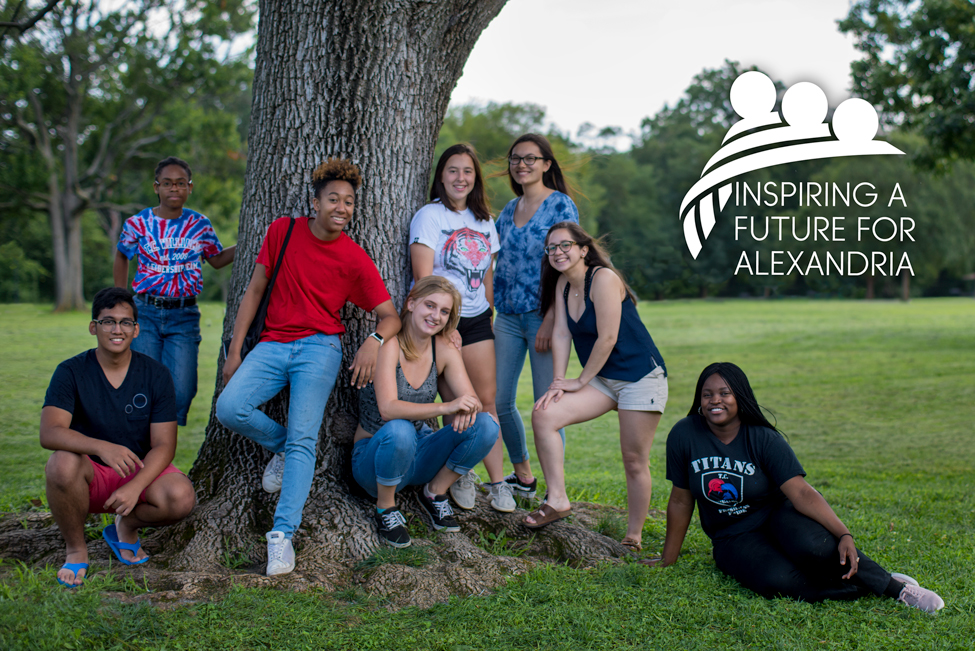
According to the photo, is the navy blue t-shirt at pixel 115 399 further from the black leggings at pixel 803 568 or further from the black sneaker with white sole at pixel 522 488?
the black leggings at pixel 803 568

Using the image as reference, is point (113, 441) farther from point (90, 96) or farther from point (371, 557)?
point (90, 96)

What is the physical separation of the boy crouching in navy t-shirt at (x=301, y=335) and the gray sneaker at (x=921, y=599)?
2738 millimetres

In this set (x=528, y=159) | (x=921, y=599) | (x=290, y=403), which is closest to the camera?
(x=921, y=599)

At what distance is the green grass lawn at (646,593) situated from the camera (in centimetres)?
306

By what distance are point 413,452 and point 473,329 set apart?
2.86 ft

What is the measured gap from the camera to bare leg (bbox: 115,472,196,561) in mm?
3773

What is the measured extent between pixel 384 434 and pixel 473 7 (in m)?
2.57

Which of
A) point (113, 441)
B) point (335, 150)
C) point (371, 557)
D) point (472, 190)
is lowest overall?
point (371, 557)

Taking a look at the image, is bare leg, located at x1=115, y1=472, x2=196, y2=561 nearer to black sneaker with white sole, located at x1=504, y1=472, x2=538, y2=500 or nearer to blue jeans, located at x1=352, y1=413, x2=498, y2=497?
blue jeans, located at x1=352, y1=413, x2=498, y2=497

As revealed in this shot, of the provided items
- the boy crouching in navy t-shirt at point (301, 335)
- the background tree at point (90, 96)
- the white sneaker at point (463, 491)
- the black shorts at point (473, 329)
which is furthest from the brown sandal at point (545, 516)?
the background tree at point (90, 96)

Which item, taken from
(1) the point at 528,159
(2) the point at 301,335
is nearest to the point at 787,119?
(1) the point at 528,159

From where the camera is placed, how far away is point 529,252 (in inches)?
181

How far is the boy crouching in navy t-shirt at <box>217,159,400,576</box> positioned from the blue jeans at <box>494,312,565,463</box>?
911 millimetres

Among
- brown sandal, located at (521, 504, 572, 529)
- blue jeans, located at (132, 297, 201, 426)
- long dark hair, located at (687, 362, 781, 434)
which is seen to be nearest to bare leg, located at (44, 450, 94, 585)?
blue jeans, located at (132, 297, 201, 426)
